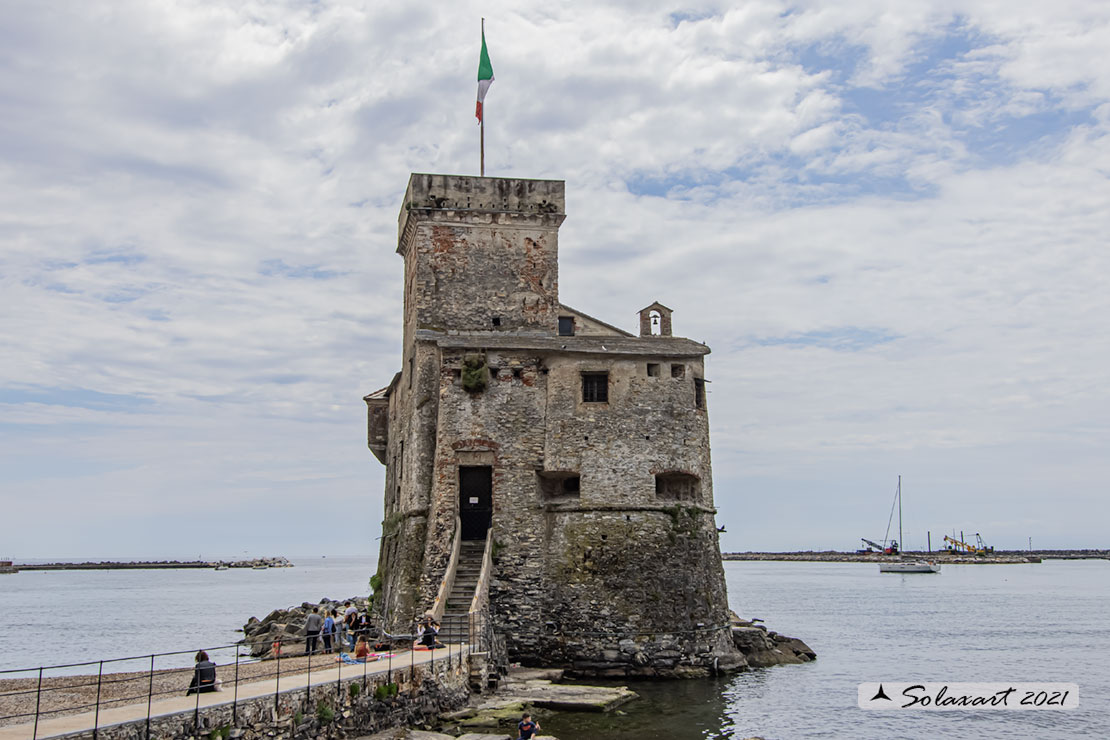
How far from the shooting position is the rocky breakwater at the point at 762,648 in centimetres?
3158

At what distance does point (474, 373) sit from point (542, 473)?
3.33 meters

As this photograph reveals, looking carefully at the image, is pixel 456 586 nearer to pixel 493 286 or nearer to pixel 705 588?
pixel 705 588

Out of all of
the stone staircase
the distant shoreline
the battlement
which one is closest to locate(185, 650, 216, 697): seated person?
the stone staircase

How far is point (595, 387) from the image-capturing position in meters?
28.8

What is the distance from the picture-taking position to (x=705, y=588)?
2838cm

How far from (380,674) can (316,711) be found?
2.21 m

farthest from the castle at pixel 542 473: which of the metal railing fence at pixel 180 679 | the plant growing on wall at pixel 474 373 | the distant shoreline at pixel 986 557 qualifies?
the distant shoreline at pixel 986 557

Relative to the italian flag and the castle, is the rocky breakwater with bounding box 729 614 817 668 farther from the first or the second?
the italian flag

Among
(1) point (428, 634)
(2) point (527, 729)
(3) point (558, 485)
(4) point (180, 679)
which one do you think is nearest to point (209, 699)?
(4) point (180, 679)

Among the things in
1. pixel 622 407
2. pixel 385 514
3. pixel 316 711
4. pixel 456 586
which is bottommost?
pixel 316 711

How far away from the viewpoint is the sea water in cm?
2353

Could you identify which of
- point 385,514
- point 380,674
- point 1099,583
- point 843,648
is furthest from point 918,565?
point 380,674

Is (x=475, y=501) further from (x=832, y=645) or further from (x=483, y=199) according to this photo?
(x=832, y=645)

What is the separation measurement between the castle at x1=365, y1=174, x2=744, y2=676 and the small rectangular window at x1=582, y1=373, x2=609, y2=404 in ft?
0.11
